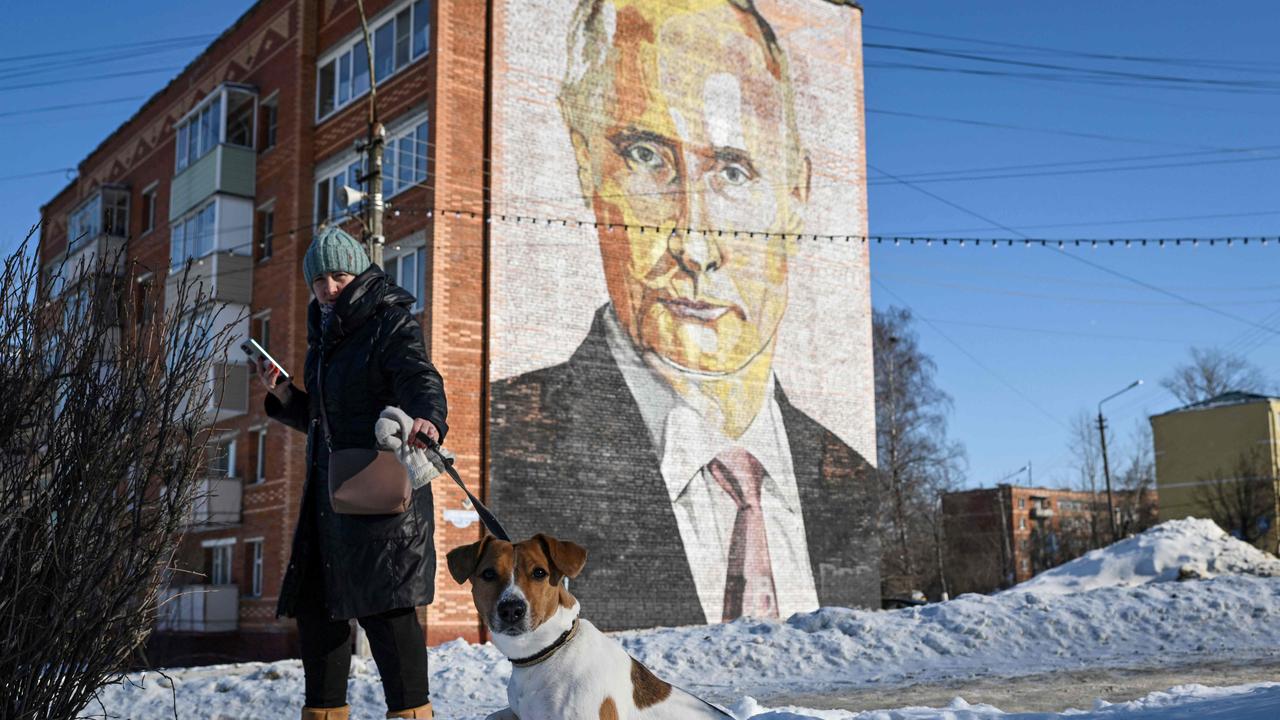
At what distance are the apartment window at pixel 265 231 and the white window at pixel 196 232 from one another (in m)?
0.92

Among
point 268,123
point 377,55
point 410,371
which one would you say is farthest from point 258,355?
point 268,123

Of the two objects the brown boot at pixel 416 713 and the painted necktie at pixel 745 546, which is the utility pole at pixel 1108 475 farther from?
the brown boot at pixel 416 713

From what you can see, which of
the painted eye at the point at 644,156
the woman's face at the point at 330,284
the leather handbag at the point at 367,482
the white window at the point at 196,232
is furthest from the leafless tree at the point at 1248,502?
the leather handbag at the point at 367,482

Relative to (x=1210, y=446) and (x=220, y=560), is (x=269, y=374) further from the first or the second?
(x=1210, y=446)

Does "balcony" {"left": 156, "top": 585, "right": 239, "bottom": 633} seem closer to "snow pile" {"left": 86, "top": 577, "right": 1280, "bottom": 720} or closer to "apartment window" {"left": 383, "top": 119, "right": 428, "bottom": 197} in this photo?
Answer: "apartment window" {"left": 383, "top": 119, "right": 428, "bottom": 197}

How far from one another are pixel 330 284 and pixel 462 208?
15208 millimetres

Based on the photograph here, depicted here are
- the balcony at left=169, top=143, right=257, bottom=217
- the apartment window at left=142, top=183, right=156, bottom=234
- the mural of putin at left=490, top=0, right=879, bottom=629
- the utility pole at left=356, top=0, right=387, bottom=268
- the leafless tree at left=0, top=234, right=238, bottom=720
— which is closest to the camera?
the leafless tree at left=0, top=234, right=238, bottom=720

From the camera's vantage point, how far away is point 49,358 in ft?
14.7

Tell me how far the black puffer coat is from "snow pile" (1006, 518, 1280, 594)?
15.4 m

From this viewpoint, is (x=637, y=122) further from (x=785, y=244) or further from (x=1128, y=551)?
(x=1128, y=551)

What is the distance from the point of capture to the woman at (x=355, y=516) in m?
4.50

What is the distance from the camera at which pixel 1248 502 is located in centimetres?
3725

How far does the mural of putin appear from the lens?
20.1 meters

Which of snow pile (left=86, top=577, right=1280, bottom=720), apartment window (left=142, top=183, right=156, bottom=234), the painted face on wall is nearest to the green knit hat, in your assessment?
snow pile (left=86, top=577, right=1280, bottom=720)
